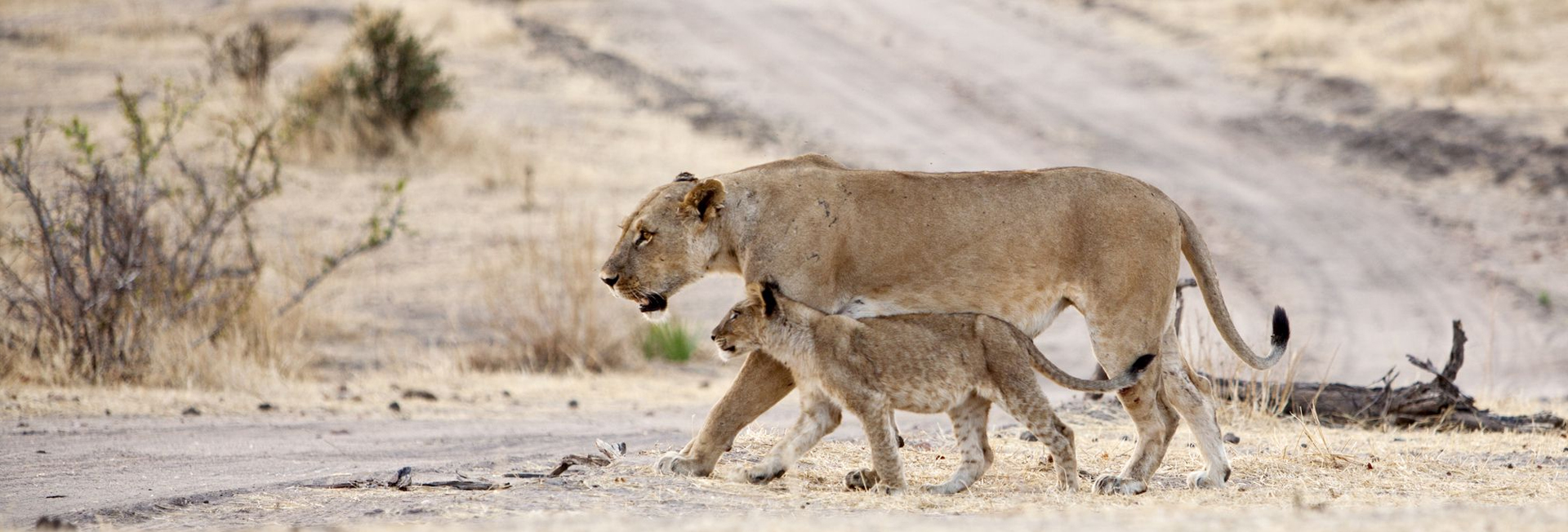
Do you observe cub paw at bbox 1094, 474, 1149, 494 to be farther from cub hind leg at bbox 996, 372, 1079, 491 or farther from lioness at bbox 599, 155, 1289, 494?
cub hind leg at bbox 996, 372, 1079, 491

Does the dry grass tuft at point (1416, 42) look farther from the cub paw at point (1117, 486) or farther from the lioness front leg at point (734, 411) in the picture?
the lioness front leg at point (734, 411)

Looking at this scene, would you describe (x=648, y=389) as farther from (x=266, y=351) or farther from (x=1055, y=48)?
(x=1055, y=48)

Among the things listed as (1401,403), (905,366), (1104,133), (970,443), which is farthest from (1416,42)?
(905,366)

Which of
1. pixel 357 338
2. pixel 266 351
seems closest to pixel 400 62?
pixel 357 338

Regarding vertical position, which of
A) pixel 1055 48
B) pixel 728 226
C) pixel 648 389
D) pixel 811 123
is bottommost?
pixel 648 389

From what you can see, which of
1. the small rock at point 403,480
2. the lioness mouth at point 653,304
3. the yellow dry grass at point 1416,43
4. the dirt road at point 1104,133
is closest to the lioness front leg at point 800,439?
the lioness mouth at point 653,304

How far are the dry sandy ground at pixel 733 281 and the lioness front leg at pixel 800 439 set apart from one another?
115 mm

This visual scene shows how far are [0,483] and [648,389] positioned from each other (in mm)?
6293

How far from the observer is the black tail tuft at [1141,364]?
6.23 metres

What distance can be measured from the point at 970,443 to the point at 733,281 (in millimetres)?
11127

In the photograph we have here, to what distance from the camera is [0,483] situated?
270 inches

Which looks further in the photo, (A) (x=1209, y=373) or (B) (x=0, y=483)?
(A) (x=1209, y=373)

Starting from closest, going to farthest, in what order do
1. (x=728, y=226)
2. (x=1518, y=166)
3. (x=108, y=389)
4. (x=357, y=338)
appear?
(x=728, y=226)
(x=108, y=389)
(x=357, y=338)
(x=1518, y=166)

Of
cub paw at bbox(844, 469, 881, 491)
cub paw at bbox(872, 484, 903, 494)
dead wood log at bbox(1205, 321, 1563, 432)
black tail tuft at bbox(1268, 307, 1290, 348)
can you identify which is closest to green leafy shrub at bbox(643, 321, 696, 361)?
dead wood log at bbox(1205, 321, 1563, 432)
